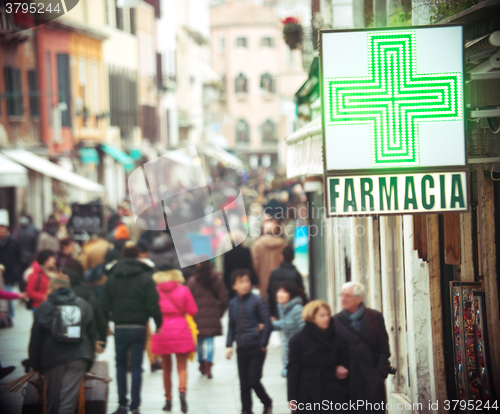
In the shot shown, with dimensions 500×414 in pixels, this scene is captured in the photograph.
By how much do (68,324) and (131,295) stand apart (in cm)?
128

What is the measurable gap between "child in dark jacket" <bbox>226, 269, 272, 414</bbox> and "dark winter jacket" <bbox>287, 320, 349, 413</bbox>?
1730mm

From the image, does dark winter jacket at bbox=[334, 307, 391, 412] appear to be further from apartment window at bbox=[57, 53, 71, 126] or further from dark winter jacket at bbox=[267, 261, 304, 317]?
apartment window at bbox=[57, 53, 71, 126]

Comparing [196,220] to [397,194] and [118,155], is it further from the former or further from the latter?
[397,194]

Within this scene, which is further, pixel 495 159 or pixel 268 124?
pixel 268 124

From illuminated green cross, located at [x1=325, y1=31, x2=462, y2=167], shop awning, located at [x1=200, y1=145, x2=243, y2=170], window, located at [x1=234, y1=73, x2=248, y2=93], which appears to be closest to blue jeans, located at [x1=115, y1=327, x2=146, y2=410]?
illuminated green cross, located at [x1=325, y1=31, x2=462, y2=167]

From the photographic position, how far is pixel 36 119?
27125mm

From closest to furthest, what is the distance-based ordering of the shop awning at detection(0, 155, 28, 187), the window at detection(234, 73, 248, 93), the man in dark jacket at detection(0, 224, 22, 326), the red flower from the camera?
the red flower
the man in dark jacket at detection(0, 224, 22, 326)
the shop awning at detection(0, 155, 28, 187)
the window at detection(234, 73, 248, 93)

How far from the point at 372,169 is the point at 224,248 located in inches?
345

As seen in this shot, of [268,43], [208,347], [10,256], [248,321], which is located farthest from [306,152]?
[268,43]

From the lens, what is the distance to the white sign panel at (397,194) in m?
5.29

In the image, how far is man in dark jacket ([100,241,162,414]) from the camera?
27.6 feet

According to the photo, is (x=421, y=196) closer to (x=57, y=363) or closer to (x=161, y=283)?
(x=57, y=363)

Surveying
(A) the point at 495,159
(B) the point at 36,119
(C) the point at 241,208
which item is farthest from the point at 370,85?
(B) the point at 36,119

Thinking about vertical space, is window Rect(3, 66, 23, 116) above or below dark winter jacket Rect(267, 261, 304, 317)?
above
